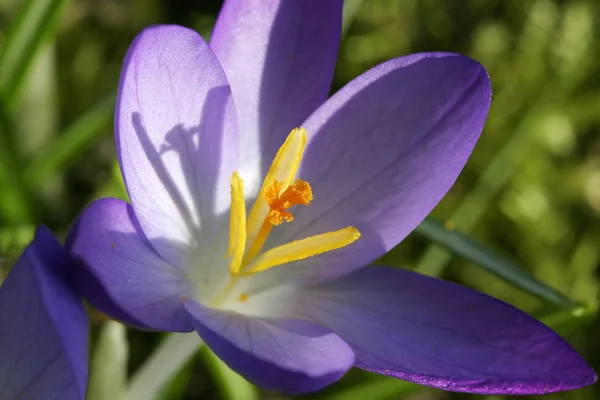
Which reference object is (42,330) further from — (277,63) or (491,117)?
(491,117)

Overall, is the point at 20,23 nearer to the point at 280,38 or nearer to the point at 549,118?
the point at 280,38

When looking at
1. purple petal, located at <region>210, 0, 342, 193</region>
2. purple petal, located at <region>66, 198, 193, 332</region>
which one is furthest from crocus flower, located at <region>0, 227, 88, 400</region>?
purple petal, located at <region>210, 0, 342, 193</region>

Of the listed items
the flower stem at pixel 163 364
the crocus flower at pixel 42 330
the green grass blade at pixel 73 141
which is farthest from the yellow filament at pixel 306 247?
the green grass blade at pixel 73 141

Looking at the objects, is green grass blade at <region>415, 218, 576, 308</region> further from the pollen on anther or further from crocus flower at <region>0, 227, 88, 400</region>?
crocus flower at <region>0, 227, 88, 400</region>

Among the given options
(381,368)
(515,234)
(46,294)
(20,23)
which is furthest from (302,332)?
(515,234)

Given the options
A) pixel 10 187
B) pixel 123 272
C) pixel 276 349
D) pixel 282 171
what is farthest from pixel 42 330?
pixel 10 187

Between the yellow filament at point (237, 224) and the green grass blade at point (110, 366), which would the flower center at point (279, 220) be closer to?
the yellow filament at point (237, 224)
